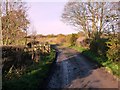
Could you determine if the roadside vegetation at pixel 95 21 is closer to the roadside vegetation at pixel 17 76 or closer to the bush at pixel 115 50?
the bush at pixel 115 50

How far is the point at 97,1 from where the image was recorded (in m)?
39.3

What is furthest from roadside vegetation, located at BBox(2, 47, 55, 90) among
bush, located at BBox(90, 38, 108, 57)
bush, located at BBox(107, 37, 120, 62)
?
bush, located at BBox(90, 38, 108, 57)

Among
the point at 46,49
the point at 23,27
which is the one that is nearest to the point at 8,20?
the point at 23,27

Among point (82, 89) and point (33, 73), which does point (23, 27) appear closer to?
point (33, 73)

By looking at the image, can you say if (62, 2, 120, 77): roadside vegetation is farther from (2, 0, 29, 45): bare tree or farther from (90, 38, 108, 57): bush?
(2, 0, 29, 45): bare tree

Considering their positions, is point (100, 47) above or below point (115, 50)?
below

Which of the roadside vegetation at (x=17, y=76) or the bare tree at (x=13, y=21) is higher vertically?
the bare tree at (x=13, y=21)

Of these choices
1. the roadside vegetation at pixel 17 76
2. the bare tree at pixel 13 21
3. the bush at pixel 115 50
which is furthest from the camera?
the bare tree at pixel 13 21

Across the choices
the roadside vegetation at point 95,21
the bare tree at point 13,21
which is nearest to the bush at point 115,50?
the roadside vegetation at point 95,21

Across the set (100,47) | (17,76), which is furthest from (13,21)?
(17,76)

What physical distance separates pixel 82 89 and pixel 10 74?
460 centimetres

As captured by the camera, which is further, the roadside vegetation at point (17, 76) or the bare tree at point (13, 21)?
the bare tree at point (13, 21)

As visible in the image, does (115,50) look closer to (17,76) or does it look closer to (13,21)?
(17,76)

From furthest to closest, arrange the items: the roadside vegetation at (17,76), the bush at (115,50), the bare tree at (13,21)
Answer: the bare tree at (13,21)
the bush at (115,50)
the roadside vegetation at (17,76)
